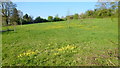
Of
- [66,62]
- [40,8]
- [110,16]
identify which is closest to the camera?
[110,16]

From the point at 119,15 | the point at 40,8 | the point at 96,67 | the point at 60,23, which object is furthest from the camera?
the point at 60,23

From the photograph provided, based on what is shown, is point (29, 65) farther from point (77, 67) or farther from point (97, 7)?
point (97, 7)

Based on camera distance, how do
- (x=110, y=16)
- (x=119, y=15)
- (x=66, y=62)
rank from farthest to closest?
(x=66, y=62), (x=110, y=16), (x=119, y=15)

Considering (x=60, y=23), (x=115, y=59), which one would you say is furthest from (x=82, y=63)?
(x=60, y=23)

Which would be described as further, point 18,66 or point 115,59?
point 115,59

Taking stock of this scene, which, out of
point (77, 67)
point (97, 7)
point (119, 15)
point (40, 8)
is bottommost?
point (77, 67)

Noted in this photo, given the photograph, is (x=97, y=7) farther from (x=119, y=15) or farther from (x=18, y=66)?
(x=18, y=66)

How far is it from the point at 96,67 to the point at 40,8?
246 cm

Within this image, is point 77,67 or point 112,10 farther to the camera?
point 77,67

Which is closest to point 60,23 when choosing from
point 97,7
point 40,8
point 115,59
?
point 40,8

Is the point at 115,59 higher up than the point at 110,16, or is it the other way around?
the point at 110,16

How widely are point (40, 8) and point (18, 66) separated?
1.97 m

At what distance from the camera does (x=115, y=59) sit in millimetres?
2262

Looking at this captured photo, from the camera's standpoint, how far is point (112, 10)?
119cm
